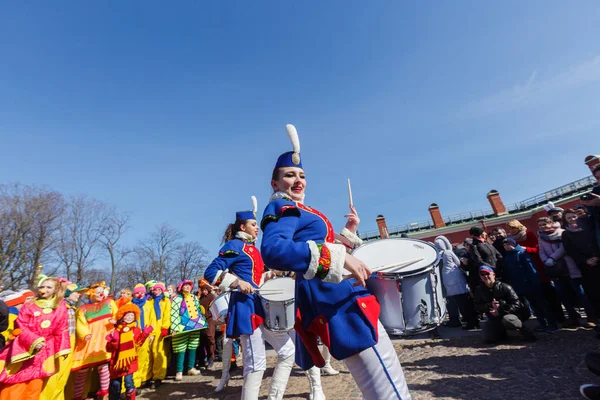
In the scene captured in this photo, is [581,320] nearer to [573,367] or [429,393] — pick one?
[573,367]

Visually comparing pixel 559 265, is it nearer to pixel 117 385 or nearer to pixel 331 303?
pixel 331 303

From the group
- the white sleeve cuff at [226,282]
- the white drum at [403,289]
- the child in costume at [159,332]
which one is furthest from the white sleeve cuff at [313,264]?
the child in costume at [159,332]

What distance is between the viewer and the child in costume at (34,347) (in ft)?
12.4

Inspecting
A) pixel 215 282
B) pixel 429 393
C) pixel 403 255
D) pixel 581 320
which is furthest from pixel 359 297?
pixel 581 320

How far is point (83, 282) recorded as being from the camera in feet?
92.9

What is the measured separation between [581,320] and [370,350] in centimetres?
677

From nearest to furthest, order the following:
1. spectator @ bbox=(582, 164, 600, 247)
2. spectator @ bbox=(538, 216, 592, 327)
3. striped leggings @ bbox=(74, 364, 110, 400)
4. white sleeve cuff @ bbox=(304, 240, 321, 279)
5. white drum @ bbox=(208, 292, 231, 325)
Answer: white sleeve cuff @ bbox=(304, 240, 321, 279)
white drum @ bbox=(208, 292, 231, 325)
spectator @ bbox=(582, 164, 600, 247)
striped leggings @ bbox=(74, 364, 110, 400)
spectator @ bbox=(538, 216, 592, 327)

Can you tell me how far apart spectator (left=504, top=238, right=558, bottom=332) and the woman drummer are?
5.39 meters

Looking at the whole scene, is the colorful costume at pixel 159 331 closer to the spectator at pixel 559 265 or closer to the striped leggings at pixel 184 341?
the striped leggings at pixel 184 341

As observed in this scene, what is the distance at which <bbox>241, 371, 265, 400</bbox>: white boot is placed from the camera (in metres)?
2.95

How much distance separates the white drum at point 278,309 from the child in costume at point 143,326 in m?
3.77

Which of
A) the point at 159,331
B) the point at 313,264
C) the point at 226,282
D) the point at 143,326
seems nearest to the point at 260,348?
the point at 226,282

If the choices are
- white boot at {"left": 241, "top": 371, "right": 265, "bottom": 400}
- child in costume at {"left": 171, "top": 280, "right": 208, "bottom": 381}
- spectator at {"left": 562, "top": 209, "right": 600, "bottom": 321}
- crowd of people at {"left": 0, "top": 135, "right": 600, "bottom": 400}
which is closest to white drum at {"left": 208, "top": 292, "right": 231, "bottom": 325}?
crowd of people at {"left": 0, "top": 135, "right": 600, "bottom": 400}

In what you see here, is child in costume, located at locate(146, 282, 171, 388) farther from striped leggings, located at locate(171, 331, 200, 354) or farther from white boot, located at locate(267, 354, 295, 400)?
white boot, located at locate(267, 354, 295, 400)
